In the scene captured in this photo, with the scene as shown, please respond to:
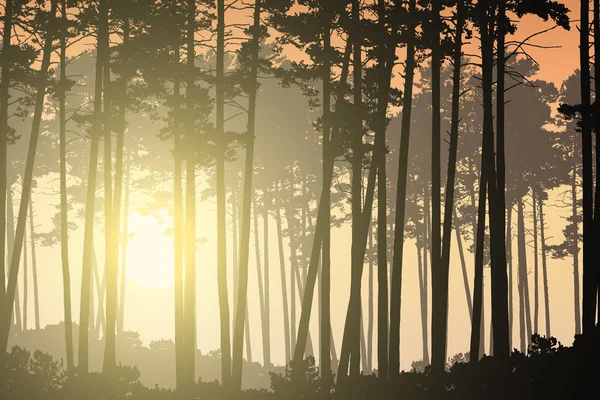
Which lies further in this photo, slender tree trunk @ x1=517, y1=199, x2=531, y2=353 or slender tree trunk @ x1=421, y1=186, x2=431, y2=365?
slender tree trunk @ x1=517, y1=199, x2=531, y2=353

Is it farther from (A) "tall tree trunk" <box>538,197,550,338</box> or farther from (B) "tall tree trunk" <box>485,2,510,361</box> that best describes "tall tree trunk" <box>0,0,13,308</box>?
(A) "tall tree trunk" <box>538,197,550,338</box>

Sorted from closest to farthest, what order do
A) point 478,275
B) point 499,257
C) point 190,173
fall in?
1. point 499,257
2. point 190,173
3. point 478,275

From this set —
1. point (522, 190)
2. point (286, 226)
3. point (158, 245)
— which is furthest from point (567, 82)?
point (158, 245)

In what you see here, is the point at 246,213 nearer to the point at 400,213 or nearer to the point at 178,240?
the point at 178,240

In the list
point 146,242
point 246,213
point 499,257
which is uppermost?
point 146,242

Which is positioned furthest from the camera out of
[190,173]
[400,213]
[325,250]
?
[325,250]

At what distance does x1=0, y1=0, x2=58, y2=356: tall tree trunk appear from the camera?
21.9 m

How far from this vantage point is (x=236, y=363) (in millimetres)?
21234

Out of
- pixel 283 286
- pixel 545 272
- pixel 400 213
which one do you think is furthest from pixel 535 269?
pixel 400 213

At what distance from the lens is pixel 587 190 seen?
20.5 meters

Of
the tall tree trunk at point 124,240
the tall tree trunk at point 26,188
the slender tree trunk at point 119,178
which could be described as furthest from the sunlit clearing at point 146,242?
the slender tree trunk at point 119,178

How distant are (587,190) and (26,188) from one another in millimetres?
15363

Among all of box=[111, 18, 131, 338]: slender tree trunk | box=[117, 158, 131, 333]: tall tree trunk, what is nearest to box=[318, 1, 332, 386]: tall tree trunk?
box=[111, 18, 131, 338]: slender tree trunk

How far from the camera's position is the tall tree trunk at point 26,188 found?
71.8 feet
